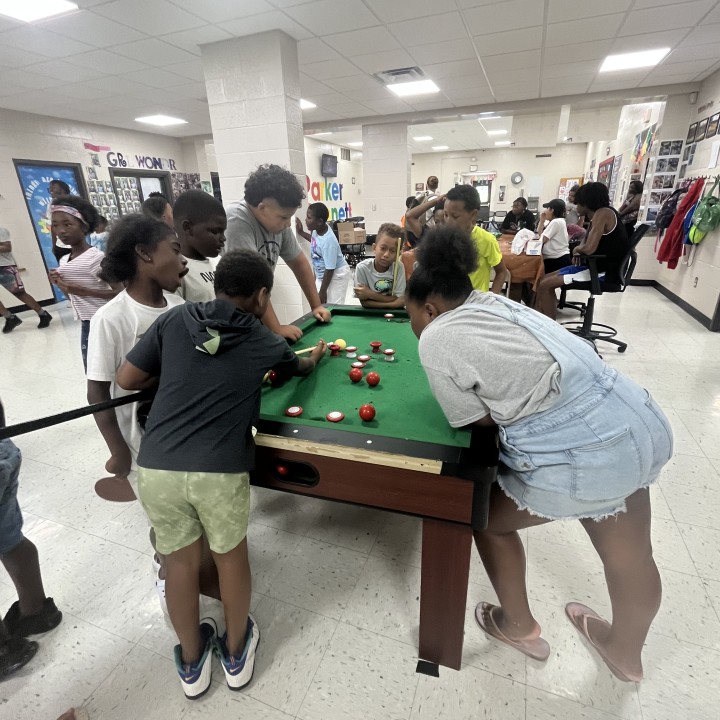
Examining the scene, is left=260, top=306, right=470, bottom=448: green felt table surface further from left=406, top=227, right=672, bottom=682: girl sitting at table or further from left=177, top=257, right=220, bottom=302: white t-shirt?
left=177, top=257, right=220, bottom=302: white t-shirt

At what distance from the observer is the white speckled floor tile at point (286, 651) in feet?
4.48

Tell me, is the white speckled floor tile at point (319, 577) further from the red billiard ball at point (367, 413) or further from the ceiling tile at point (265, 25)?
the ceiling tile at point (265, 25)

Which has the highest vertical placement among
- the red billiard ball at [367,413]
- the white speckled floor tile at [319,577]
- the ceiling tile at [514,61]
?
the ceiling tile at [514,61]

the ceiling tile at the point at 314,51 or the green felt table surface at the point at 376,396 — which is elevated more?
the ceiling tile at the point at 314,51

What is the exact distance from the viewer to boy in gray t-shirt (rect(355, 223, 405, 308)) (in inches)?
111

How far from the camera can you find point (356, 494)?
1268 mm

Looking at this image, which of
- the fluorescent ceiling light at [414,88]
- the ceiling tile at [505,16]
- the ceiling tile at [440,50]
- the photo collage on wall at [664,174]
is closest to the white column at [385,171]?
the fluorescent ceiling light at [414,88]

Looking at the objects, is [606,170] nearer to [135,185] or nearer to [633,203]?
[633,203]

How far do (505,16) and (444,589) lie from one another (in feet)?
14.4

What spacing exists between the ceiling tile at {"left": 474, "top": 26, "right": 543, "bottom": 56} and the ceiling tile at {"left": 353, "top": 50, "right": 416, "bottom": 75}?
2.49 ft

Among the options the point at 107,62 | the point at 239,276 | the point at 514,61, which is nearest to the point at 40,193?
the point at 107,62

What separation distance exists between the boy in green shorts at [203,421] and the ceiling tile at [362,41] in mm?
3605

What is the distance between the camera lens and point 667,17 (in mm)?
3650

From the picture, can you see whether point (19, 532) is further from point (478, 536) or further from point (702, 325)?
point (702, 325)
